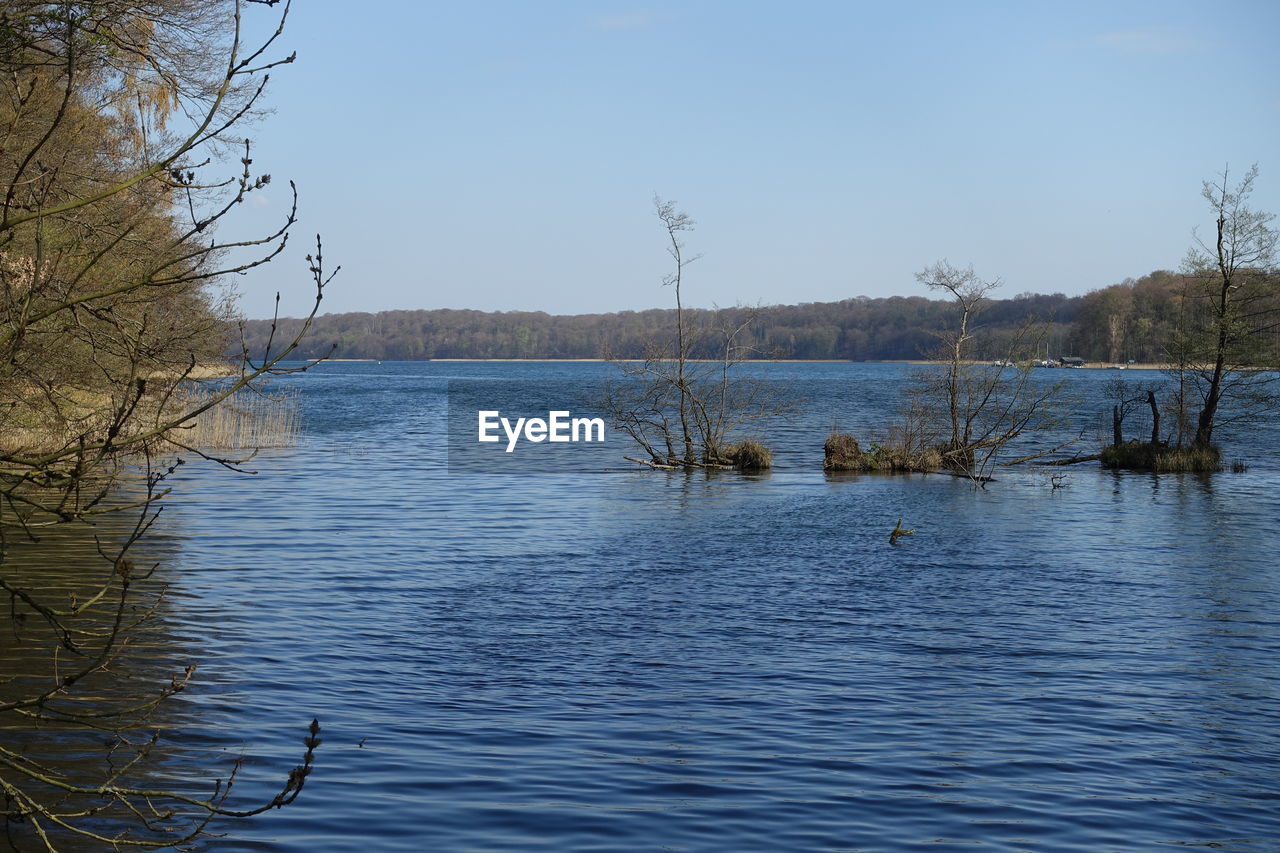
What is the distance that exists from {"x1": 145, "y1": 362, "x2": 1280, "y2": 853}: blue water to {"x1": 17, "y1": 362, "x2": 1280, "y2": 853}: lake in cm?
4

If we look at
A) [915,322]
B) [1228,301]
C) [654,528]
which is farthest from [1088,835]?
[915,322]

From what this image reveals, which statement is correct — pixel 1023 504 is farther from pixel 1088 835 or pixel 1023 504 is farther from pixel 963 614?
pixel 1088 835

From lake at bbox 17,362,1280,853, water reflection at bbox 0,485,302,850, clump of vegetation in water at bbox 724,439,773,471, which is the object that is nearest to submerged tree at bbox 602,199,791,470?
clump of vegetation in water at bbox 724,439,773,471

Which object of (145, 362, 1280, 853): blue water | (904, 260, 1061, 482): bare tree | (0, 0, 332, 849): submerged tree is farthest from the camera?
(904, 260, 1061, 482): bare tree

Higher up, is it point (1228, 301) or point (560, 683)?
point (1228, 301)

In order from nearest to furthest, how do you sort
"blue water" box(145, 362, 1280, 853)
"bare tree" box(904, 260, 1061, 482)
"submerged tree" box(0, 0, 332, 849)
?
"submerged tree" box(0, 0, 332, 849) → "blue water" box(145, 362, 1280, 853) → "bare tree" box(904, 260, 1061, 482)

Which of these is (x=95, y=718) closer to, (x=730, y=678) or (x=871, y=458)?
(x=730, y=678)

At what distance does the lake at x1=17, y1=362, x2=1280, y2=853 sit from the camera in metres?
8.25

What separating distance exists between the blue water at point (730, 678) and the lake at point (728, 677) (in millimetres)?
41

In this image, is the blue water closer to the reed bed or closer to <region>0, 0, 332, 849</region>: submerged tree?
<region>0, 0, 332, 849</region>: submerged tree

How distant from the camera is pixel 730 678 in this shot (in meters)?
12.1

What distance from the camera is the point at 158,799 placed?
812 cm

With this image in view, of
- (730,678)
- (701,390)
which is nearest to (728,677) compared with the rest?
(730,678)

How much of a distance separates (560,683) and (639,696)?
919 mm
